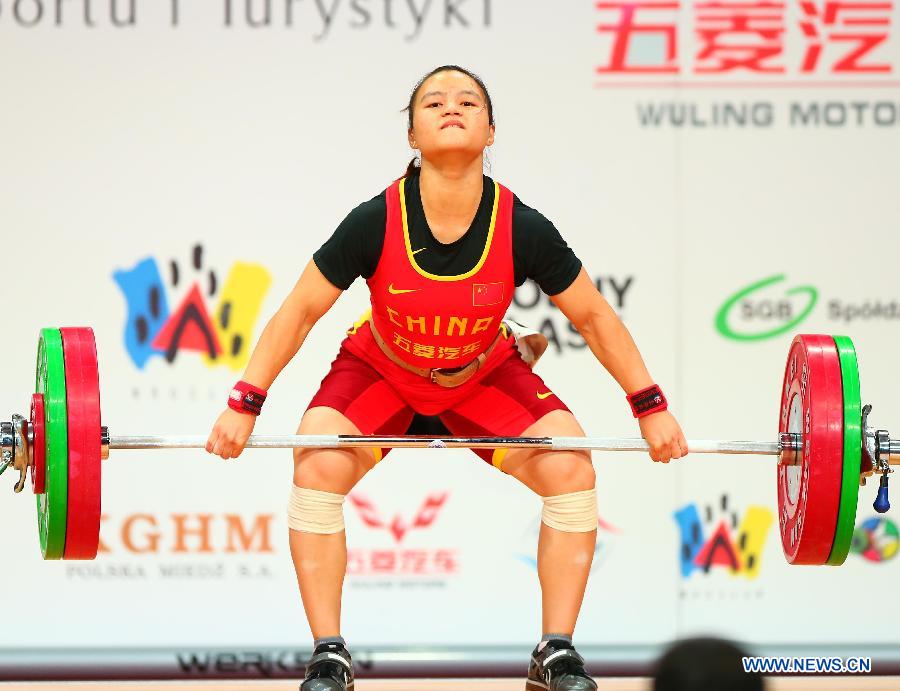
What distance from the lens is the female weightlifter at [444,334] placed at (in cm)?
331

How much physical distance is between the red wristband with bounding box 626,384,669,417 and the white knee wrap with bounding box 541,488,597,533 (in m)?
0.23

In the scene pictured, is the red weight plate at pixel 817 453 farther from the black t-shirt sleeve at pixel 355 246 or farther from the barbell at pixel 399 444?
the black t-shirt sleeve at pixel 355 246

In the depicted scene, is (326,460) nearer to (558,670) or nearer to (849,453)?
(558,670)

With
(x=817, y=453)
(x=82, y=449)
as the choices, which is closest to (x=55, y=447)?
(x=82, y=449)

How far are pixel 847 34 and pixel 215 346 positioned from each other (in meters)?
2.23

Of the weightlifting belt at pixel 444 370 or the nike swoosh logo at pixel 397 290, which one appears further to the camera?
the weightlifting belt at pixel 444 370

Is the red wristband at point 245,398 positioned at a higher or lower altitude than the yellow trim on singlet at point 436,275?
lower

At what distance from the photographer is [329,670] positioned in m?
3.16

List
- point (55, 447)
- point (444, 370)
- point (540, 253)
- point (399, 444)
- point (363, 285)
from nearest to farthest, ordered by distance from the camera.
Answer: point (55, 447)
point (399, 444)
point (540, 253)
point (444, 370)
point (363, 285)

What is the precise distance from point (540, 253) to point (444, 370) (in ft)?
1.23

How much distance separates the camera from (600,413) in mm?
4570

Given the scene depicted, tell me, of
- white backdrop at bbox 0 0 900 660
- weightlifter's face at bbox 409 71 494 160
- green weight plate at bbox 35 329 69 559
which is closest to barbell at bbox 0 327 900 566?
green weight plate at bbox 35 329 69 559

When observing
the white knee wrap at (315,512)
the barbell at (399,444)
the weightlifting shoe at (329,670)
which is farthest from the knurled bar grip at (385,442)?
the weightlifting shoe at (329,670)

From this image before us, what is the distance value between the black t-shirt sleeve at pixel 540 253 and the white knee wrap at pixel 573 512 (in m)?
0.49
